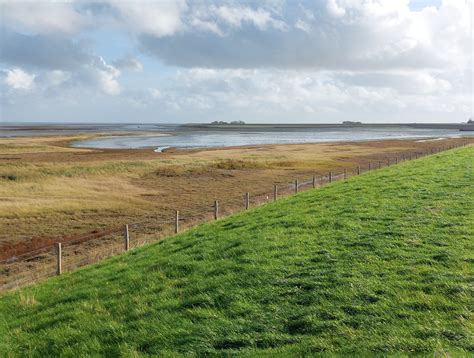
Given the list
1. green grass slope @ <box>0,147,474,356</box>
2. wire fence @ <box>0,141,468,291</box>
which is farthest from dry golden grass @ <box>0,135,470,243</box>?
green grass slope @ <box>0,147,474,356</box>

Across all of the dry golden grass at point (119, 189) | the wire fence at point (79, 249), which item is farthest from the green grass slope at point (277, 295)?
the dry golden grass at point (119, 189)

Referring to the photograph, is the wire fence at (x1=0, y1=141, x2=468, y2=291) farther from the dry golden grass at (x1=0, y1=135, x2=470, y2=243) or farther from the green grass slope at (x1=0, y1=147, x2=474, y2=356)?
the green grass slope at (x1=0, y1=147, x2=474, y2=356)

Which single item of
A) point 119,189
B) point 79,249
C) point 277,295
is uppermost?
point 277,295

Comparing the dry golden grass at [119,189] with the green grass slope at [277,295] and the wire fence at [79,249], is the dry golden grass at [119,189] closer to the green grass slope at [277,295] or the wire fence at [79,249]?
the wire fence at [79,249]

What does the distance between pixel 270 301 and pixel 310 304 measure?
890 millimetres

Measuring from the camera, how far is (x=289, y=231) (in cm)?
1622

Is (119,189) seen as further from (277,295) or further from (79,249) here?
(277,295)

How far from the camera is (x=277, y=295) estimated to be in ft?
33.0

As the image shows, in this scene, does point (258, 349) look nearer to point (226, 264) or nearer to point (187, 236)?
point (226, 264)

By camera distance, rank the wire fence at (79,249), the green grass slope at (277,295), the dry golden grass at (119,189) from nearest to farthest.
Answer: the green grass slope at (277,295)
the wire fence at (79,249)
the dry golden grass at (119,189)

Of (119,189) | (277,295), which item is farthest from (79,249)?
(119,189)

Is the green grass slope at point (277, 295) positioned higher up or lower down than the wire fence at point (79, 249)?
higher up

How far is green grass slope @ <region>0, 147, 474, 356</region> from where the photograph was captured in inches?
324

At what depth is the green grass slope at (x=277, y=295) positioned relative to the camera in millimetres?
8219
